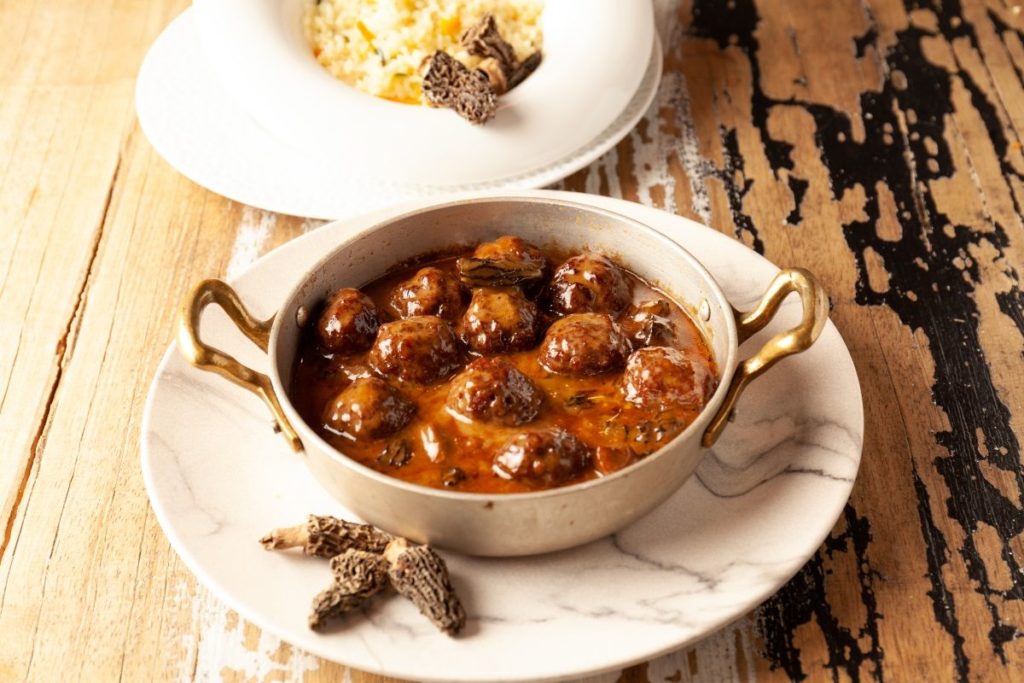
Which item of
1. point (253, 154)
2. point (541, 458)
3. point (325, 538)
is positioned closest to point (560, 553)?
point (541, 458)

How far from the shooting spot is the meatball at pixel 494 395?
211 centimetres

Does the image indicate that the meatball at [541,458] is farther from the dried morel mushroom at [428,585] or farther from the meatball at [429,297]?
the meatball at [429,297]

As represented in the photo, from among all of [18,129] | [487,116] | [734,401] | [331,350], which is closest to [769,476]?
[734,401]

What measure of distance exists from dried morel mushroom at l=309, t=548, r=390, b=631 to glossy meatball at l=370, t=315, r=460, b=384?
375 mm

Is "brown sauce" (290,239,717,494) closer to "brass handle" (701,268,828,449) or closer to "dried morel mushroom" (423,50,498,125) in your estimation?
"brass handle" (701,268,828,449)

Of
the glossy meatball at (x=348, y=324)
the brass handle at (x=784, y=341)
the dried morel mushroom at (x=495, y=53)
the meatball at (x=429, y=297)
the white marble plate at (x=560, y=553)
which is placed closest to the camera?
the white marble plate at (x=560, y=553)

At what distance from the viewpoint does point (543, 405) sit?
2178 millimetres

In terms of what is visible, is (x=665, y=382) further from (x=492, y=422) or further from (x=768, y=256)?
(x=768, y=256)

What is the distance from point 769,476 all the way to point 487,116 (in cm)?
136

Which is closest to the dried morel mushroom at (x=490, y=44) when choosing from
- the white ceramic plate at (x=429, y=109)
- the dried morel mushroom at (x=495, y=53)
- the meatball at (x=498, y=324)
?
the dried morel mushroom at (x=495, y=53)

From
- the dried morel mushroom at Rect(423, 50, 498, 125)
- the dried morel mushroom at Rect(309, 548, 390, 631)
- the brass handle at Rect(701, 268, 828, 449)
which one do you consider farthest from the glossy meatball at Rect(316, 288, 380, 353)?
the dried morel mushroom at Rect(423, 50, 498, 125)

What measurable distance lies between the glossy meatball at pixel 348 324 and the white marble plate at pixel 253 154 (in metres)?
0.76

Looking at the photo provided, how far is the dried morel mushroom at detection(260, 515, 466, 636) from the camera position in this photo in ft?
6.34

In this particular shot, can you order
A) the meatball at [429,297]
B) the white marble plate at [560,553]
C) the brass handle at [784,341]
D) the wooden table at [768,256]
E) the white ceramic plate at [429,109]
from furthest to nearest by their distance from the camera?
the white ceramic plate at [429,109] → the meatball at [429,297] → the wooden table at [768,256] → the brass handle at [784,341] → the white marble plate at [560,553]
